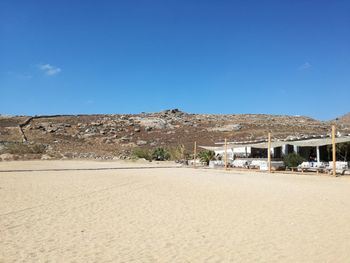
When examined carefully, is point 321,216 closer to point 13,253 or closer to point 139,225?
point 139,225

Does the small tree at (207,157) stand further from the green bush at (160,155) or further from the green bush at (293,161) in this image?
the green bush at (293,161)

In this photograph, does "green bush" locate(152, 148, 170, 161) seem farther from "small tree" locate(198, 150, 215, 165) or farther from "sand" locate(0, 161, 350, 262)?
"sand" locate(0, 161, 350, 262)

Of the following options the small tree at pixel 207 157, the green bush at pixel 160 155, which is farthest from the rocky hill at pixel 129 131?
the small tree at pixel 207 157

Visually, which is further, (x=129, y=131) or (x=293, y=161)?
(x=129, y=131)

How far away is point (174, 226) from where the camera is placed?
24.3 ft

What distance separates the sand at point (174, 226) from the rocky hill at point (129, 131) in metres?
32.2

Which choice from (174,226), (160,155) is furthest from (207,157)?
(174,226)

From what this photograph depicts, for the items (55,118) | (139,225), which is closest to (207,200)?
(139,225)

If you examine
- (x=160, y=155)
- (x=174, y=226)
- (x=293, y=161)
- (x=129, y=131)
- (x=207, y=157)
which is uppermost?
(x=129, y=131)

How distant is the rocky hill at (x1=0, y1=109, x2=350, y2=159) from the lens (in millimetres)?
48312

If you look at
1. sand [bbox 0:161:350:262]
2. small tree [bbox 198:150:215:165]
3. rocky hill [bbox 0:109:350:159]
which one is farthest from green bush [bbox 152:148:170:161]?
sand [bbox 0:161:350:262]

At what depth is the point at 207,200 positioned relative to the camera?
10953mm

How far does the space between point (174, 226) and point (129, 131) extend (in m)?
54.5

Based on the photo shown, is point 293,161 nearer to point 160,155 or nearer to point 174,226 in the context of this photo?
point 160,155
